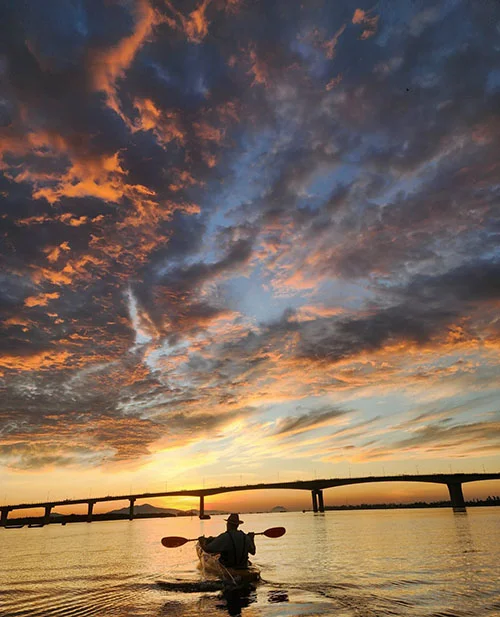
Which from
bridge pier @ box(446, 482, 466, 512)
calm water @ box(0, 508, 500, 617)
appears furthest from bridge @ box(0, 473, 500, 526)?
calm water @ box(0, 508, 500, 617)

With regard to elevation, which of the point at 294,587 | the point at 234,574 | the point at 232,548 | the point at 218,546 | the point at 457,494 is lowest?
the point at 294,587

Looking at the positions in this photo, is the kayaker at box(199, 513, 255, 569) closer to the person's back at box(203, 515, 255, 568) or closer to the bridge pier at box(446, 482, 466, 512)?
the person's back at box(203, 515, 255, 568)

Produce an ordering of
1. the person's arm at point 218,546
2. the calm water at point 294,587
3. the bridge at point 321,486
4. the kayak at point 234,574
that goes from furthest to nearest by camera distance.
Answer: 1. the bridge at point 321,486
2. the person's arm at point 218,546
3. the kayak at point 234,574
4. the calm water at point 294,587

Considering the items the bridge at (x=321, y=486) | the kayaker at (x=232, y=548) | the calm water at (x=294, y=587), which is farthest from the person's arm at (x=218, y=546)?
the bridge at (x=321, y=486)

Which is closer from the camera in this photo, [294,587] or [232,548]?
[294,587]

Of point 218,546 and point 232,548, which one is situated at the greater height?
point 218,546

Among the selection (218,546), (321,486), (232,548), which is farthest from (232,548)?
(321,486)

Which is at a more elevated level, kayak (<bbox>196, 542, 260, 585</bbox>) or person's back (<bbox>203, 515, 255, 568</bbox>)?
person's back (<bbox>203, 515, 255, 568</bbox>)

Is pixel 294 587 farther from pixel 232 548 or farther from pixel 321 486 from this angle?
pixel 321 486

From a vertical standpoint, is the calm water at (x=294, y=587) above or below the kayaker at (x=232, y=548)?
below

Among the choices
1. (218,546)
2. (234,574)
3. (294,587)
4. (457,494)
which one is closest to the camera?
(234,574)

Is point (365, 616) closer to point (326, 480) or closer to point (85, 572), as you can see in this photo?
point (85, 572)

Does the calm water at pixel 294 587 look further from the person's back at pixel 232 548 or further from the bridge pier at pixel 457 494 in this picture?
the bridge pier at pixel 457 494

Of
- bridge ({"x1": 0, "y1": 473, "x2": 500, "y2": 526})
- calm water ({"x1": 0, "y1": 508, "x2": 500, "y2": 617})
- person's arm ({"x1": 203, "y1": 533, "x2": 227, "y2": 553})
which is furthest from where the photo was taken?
bridge ({"x1": 0, "y1": 473, "x2": 500, "y2": 526})
